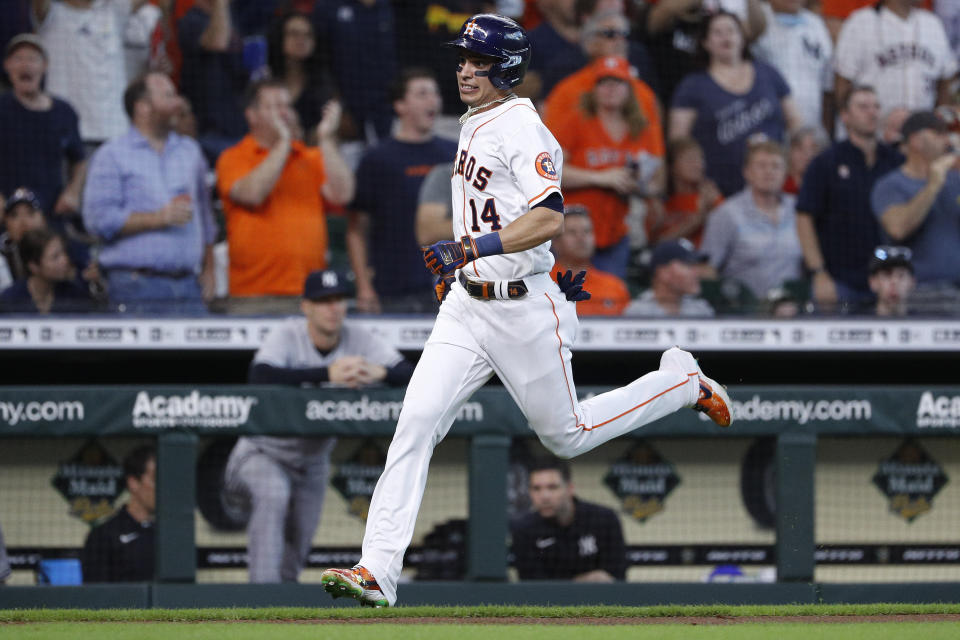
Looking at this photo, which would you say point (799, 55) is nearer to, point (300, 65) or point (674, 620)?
point (300, 65)

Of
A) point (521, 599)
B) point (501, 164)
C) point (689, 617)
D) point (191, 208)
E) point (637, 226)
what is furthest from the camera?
point (637, 226)

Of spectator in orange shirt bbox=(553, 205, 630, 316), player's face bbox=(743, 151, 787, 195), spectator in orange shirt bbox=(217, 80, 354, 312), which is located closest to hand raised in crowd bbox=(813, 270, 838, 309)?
player's face bbox=(743, 151, 787, 195)

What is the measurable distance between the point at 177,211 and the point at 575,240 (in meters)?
2.41

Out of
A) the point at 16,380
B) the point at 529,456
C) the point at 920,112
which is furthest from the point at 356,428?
the point at 920,112

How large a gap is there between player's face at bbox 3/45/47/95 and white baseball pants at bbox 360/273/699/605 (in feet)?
14.6

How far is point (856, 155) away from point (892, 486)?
2.75 metres

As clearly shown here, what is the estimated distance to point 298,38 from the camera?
7.89m

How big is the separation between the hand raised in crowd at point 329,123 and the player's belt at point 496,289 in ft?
12.5

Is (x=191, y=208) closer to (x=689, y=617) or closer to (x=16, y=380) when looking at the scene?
(x=16, y=380)

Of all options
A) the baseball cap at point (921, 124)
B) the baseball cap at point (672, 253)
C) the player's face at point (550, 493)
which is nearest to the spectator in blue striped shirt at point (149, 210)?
the player's face at point (550, 493)

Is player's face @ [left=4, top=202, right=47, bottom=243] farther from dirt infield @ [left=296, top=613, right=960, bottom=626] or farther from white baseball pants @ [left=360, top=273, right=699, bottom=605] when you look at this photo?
white baseball pants @ [left=360, top=273, right=699, bottom=605]

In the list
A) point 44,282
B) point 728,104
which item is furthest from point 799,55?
point 44,282

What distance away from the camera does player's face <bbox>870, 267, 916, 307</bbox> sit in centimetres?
777

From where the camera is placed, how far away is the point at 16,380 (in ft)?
25.0
